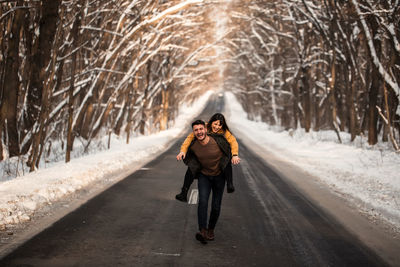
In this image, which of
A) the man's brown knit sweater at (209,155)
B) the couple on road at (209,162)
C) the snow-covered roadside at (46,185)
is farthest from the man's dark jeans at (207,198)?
the snow-covered roadside at (46,185)

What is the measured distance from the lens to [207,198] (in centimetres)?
509

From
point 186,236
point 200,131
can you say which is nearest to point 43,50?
point 200,131

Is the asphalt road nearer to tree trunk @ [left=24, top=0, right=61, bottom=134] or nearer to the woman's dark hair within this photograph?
the woman's dark hair

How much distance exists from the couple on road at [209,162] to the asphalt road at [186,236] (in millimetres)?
342

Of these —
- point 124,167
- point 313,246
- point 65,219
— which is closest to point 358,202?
point 313,246

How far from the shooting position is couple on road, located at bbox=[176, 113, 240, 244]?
198 inches

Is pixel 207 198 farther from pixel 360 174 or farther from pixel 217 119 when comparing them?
pixel 360 174

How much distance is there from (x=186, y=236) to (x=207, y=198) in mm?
592

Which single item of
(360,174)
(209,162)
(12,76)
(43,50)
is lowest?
(360,174)

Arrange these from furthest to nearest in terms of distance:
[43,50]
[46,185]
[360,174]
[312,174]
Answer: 1. [43,50]
2. [312,174]
3. [360,174]
4. [46,185]

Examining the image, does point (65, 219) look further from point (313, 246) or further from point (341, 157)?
point (341, 157)

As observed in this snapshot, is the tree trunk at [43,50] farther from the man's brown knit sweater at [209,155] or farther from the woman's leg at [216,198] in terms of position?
the woman's leg at [216,198]

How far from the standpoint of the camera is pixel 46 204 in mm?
6820

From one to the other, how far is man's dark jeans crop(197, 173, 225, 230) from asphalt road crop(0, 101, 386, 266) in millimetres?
270
